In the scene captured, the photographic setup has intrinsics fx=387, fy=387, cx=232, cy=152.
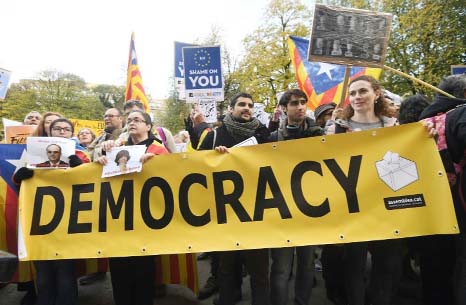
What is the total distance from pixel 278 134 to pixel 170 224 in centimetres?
121

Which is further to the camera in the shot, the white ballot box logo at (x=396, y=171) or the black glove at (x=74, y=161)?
the black glove at (x=74, y=161)

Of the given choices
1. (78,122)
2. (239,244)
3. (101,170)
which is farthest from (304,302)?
(78,122)

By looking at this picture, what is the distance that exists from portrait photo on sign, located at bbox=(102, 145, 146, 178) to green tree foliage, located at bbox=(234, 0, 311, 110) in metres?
19.7

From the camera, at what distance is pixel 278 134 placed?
11.2 feet

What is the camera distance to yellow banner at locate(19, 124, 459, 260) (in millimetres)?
2820

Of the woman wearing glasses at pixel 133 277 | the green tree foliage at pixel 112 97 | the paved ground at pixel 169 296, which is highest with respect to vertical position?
the green tree foliage at pixel 112 97

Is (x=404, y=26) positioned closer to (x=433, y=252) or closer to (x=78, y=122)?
(x=78, y=122)

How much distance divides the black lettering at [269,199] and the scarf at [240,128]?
452 millimetres

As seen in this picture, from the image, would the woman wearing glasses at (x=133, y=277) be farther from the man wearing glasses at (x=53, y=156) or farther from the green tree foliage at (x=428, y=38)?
the green tree foliage at (x=428, y=38)

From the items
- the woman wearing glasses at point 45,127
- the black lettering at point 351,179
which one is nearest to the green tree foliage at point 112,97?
the woman wearing glasses at point 45,127

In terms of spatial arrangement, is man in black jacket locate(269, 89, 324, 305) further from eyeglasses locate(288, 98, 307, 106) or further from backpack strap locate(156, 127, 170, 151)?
backpack strap locate(156, 127, 170, 151)

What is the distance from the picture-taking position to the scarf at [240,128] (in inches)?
135

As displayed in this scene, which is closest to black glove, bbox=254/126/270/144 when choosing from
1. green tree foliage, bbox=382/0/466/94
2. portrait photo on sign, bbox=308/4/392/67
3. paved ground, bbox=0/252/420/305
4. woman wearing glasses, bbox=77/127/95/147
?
portrait photo on sign, bbox=308/4/392/67

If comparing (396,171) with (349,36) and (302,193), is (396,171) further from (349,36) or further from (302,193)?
(349,36)
